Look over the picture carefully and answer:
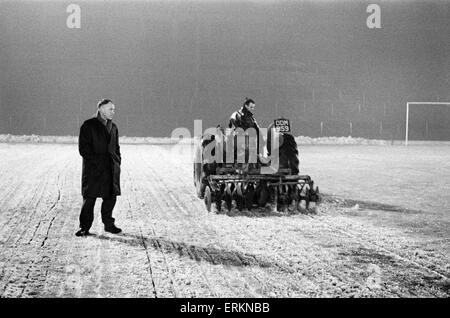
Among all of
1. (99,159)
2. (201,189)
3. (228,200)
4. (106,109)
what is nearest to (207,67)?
(201,189)

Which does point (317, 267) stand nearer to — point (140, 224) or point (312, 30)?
point (140, 224)

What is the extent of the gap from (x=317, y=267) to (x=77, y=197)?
5.26m

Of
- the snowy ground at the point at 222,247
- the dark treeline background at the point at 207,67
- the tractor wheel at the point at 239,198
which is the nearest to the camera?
the snowy ground at the point at 222,247

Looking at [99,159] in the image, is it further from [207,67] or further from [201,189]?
[207,67]

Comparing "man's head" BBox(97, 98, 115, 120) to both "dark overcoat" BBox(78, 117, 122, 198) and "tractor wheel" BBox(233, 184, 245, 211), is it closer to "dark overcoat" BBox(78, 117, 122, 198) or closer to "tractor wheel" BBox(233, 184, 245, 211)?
"dark overcoat" BBox(78, 117, 122, 198)

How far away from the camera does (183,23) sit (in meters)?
25.2

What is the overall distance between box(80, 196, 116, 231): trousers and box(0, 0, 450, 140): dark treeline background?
1904cm

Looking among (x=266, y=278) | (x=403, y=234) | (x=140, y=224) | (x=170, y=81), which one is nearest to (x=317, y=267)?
(x=266, y=278)

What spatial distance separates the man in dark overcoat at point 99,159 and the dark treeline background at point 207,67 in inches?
754

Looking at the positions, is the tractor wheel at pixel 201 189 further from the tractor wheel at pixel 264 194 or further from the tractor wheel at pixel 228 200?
the tractor wheel at pixel 264 194

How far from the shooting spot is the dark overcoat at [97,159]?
5.57 meters

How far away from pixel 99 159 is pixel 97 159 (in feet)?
0.07

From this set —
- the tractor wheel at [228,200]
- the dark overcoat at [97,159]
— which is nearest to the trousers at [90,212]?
the dark overcoat at [97,159]

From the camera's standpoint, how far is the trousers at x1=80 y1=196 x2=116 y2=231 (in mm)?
5672
